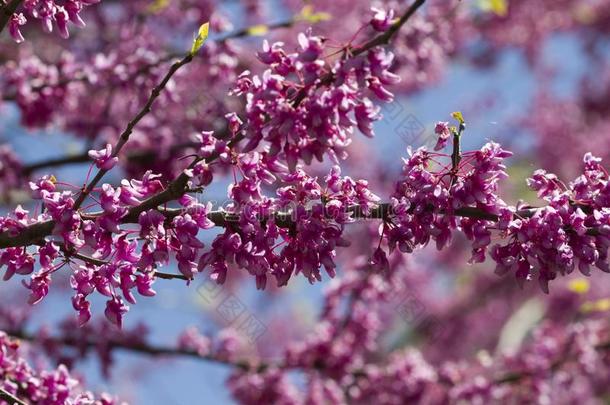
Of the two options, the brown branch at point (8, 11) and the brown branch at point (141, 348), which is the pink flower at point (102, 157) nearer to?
the brown branch at point (8, 11)

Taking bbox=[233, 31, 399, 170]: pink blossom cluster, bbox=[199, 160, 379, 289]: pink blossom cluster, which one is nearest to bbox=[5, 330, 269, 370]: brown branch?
bbox=[199, 160, 379, 289]: pink blossom cluster

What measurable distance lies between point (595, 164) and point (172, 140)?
3735 mm

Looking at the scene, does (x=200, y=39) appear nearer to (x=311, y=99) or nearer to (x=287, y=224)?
(x=311, y=99)

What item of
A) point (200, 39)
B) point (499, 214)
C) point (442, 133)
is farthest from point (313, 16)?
point (499, 214)

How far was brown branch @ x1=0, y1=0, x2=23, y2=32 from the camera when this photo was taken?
2.83 meters

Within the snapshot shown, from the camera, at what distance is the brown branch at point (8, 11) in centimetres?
283

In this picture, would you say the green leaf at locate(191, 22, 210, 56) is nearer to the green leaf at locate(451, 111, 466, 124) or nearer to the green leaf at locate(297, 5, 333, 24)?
the green leaf at locate(451, 111, 466, 124)

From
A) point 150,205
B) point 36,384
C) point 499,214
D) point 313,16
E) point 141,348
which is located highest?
point 313,16

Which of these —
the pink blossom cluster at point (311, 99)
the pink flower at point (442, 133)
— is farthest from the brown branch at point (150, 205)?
the pink flower at point (442, 133)

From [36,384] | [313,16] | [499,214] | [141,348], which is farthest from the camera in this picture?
[141,348]

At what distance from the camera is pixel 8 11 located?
2.87 metres

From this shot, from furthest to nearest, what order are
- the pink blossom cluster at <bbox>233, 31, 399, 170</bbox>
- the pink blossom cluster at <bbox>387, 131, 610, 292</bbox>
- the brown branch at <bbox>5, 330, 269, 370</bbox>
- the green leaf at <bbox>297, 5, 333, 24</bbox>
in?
the brown branch at <bbox>5, 330, 269, 370</bbox> < the green leaf at <bbox>297, 5, 333, 24</bbox> < the pink blossom cluster at <bbox>387, 131, 610, 292</bbox> < the pink blossom cluster at <bbox>233, 31, 399, 170</bbox>

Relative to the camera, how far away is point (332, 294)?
20.0 feet

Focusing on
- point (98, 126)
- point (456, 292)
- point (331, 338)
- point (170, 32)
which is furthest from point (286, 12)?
point (331, 338)
